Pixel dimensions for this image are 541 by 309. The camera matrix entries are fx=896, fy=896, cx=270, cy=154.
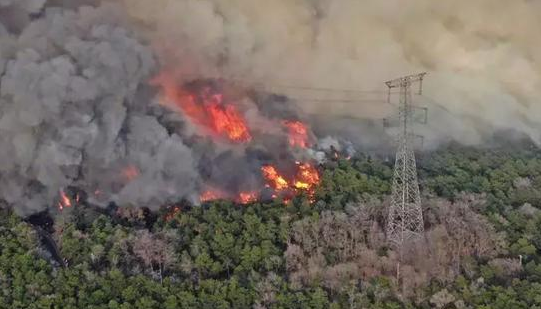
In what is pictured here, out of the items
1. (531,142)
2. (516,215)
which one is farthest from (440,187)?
(531,142)

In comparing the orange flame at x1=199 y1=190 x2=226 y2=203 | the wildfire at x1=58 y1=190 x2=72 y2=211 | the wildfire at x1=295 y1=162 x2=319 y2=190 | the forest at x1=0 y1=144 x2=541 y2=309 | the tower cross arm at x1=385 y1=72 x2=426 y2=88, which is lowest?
the forest at x1=0 y1=144 x2=541 y2=309

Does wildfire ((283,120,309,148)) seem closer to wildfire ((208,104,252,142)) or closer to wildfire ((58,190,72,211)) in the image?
wildfire ((208,104,252,142))

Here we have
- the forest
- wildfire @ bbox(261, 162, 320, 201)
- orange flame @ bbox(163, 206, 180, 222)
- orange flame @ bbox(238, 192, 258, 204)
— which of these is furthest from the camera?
A: wildfire @ bbox(261, 162, 320, 201)

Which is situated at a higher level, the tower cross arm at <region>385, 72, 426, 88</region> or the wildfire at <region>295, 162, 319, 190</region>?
the tower cross arm at <region>385, 72, 426, 88</region>

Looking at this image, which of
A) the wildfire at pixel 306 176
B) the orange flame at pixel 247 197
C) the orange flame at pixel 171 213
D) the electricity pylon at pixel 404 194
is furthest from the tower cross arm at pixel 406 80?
the orange flame at pixel 171 213

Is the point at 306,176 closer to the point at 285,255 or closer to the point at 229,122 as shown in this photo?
the point at 229,122

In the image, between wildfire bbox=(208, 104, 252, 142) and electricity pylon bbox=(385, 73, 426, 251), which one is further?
wildfire bbox=(208, 104, 252, 142)

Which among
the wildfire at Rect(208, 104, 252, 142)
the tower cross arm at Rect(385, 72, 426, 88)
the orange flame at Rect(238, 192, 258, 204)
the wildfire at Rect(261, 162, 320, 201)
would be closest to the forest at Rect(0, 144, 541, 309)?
the orange flame at Rect(238, 192, 258, 204)

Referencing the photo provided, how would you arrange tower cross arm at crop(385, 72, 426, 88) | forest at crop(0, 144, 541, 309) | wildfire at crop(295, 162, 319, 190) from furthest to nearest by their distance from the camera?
wildfire at crop(295, 162, 319, 190) < tower cross arm at crop(385, 72, 426, 88) < forest at crop(0, 144, 541, 309)
